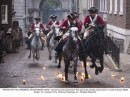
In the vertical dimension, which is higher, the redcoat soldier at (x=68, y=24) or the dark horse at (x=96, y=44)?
the redcoat soldier at (x=68, y=24)

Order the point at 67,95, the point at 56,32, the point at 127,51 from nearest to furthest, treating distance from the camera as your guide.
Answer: the point at 67,95, the point at 56,32, the point at 127,51

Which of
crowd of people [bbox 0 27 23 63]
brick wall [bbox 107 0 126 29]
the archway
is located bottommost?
crowd of people [bbox 0 27 23 63]

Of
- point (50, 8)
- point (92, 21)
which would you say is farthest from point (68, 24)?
point (50, 8)

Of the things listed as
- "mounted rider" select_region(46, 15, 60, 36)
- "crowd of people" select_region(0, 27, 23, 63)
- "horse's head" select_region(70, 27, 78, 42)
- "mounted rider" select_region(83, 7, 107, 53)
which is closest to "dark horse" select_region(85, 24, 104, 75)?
"mounted rider" select_region(83, 7, 107, 53)

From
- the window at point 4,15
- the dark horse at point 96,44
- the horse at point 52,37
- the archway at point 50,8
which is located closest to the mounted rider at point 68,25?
the dark horse at point 96,44

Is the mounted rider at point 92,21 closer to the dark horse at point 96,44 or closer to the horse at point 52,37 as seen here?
the dark horse at point 96,44

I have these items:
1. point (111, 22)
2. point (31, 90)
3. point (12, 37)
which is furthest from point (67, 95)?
point (12, 37)

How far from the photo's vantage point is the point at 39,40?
37.7 ft

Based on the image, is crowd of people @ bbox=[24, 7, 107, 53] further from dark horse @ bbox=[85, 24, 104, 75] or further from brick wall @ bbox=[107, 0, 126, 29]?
brick wall @ bbox=[107, 0, 126, 29]

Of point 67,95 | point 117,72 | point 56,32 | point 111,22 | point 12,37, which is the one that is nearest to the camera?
point 67,95

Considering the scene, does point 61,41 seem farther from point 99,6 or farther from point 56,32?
point 99,6

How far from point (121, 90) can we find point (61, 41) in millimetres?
2731

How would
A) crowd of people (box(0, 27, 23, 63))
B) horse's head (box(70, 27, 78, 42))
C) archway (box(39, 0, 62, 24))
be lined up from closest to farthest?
horse's head (box(70, 27, 78, 42)) → crowd of people (box(0, 27, 23, 63)) → archway (box(39, 0, 62, 24))

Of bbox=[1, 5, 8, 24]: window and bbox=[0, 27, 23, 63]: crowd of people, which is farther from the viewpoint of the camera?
bbox=[1, 5, 8, 24]: window
